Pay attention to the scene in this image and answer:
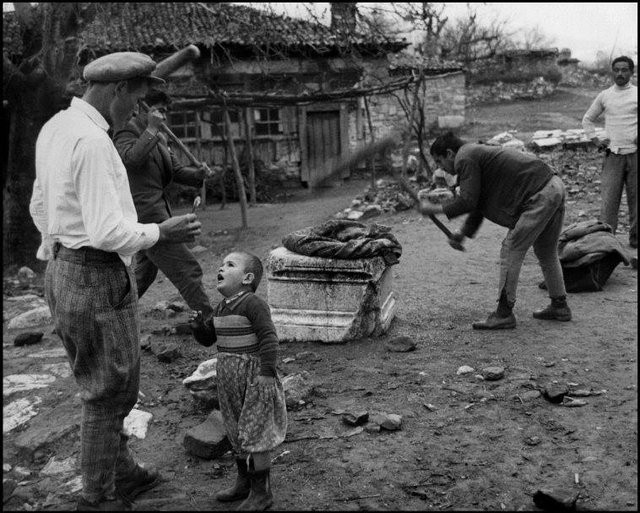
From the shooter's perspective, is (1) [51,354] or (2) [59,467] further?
(1) [51,354]

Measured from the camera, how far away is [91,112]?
295 cm

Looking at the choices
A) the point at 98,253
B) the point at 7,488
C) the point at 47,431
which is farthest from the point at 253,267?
the point at 47,431

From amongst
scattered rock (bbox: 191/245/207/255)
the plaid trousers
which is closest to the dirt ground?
the plaid trousers

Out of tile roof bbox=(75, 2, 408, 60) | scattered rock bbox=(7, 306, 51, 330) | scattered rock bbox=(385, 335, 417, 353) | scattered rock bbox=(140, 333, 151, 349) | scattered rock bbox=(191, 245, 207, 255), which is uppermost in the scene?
tile roof bbox=(75, 2, 408, 60)

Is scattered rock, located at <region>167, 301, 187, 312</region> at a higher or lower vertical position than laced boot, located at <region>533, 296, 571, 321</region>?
lower

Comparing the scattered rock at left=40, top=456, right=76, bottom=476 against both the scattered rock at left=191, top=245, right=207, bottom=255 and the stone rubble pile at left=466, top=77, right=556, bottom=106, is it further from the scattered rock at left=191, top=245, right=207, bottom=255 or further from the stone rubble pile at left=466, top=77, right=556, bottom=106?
the stone rubble pile at left=466, top=77, right=556, bottom=106

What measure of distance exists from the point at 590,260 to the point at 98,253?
199 inches

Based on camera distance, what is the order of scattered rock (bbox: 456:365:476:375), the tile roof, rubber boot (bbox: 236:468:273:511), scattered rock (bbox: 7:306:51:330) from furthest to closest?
the tile roof < scattered rock (bbox: 7:306:51:330) < scattered rock (bbox: 456:365:476:375) < rubber boot (bbox: 236:468:273:511)

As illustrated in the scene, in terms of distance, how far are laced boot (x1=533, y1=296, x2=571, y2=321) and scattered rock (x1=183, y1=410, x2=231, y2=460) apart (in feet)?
10.4

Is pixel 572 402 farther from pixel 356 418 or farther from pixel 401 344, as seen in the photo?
pixel 401 344

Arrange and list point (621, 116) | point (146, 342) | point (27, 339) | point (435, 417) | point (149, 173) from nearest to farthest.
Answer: point (435, 417), point (149, 173), point (146, 342), point (27, 339), point (621, 116)

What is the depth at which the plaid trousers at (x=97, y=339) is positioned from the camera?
9.66 ft

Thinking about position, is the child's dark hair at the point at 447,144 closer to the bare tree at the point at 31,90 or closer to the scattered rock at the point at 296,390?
the scattered rock at the point at 296,390

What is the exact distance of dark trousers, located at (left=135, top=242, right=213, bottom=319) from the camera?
5156mm
